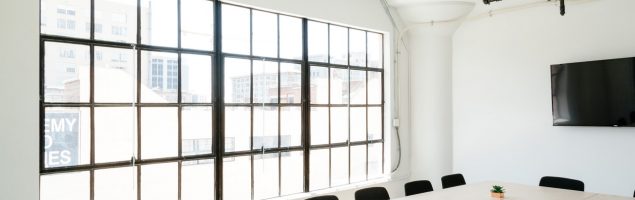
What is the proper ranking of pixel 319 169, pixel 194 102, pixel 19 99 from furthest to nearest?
pixel 319 169
pixel 194 102
pixel 19 99

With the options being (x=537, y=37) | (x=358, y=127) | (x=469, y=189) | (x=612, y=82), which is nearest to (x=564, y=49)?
(x=537, y=37)

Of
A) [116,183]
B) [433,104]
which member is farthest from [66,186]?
[433,104]

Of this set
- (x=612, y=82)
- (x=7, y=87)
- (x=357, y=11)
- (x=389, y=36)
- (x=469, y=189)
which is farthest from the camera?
(x=389, y=36)

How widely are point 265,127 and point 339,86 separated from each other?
134 cm

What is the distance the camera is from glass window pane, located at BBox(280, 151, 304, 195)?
496 cm

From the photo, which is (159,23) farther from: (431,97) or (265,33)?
(431,97)

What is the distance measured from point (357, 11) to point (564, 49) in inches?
106

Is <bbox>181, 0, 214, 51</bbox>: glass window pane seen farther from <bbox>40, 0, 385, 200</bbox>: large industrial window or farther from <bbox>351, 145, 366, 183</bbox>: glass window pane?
<bbox>351, 145, 366, 183</bbox>: glass window pane

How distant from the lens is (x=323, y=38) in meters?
5.45

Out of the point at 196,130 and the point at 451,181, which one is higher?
the point at 196,130

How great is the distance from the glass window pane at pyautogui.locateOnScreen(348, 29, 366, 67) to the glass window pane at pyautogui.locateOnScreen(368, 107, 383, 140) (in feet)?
2.37

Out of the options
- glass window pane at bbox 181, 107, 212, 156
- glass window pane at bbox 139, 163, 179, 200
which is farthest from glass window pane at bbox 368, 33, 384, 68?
glass window pane at bbox 139, 163, 179, 200

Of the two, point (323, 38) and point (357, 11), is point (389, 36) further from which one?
point (323, 38)

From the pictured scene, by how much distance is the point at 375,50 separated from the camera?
6.25 metres
